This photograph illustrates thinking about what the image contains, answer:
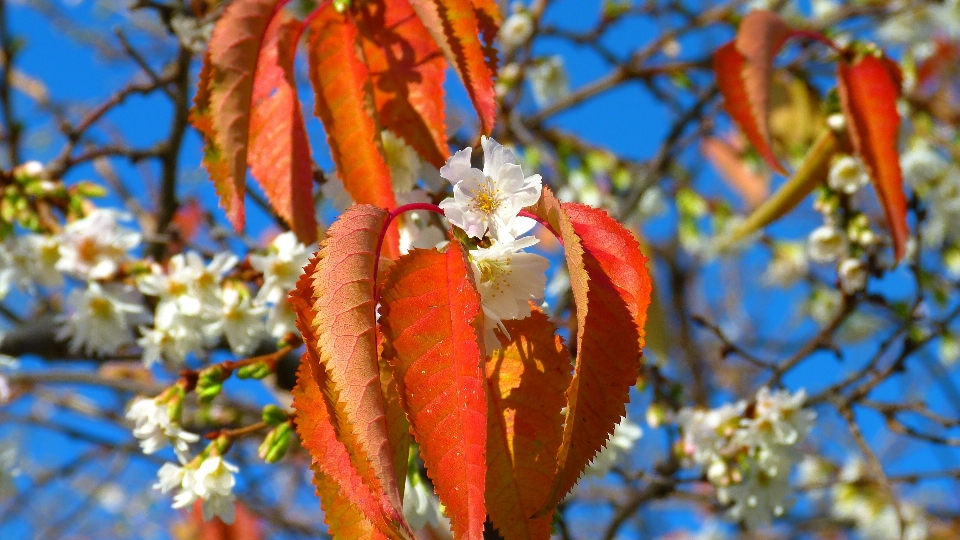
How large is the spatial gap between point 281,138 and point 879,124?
0.97 m

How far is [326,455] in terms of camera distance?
2.55 feet

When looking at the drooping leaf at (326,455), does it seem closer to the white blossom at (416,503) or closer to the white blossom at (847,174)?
the white blossom at (416,503)

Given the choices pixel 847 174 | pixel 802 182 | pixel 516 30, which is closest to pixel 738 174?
pixel 516 30

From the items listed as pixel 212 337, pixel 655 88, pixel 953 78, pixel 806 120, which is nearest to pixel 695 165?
pixel 655 88

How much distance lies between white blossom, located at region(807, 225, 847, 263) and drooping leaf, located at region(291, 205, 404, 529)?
1.41m

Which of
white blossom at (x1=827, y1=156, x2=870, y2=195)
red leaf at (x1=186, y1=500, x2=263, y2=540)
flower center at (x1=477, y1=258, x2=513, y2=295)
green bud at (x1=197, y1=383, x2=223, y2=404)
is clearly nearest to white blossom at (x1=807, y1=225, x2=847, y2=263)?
white blossom at (x1=827, y1=156, x2=870, y2=195)

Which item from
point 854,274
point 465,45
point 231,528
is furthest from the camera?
point 231,528

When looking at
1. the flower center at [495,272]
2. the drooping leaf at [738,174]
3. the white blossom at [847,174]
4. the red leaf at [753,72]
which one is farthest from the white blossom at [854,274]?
the drooping leaf at [738,174]

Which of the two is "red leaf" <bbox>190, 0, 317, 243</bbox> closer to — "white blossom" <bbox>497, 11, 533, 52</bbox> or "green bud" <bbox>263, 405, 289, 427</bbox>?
"green bud" <bbox>263, 405, 289, 427</bbox>

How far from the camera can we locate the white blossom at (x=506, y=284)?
85cm

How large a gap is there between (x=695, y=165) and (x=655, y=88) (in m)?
0.84

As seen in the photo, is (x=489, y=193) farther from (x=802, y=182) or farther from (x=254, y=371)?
(x=802, y=182)

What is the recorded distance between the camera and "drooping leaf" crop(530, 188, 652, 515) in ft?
2.35

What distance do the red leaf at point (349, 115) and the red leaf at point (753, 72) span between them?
2.08 ft
